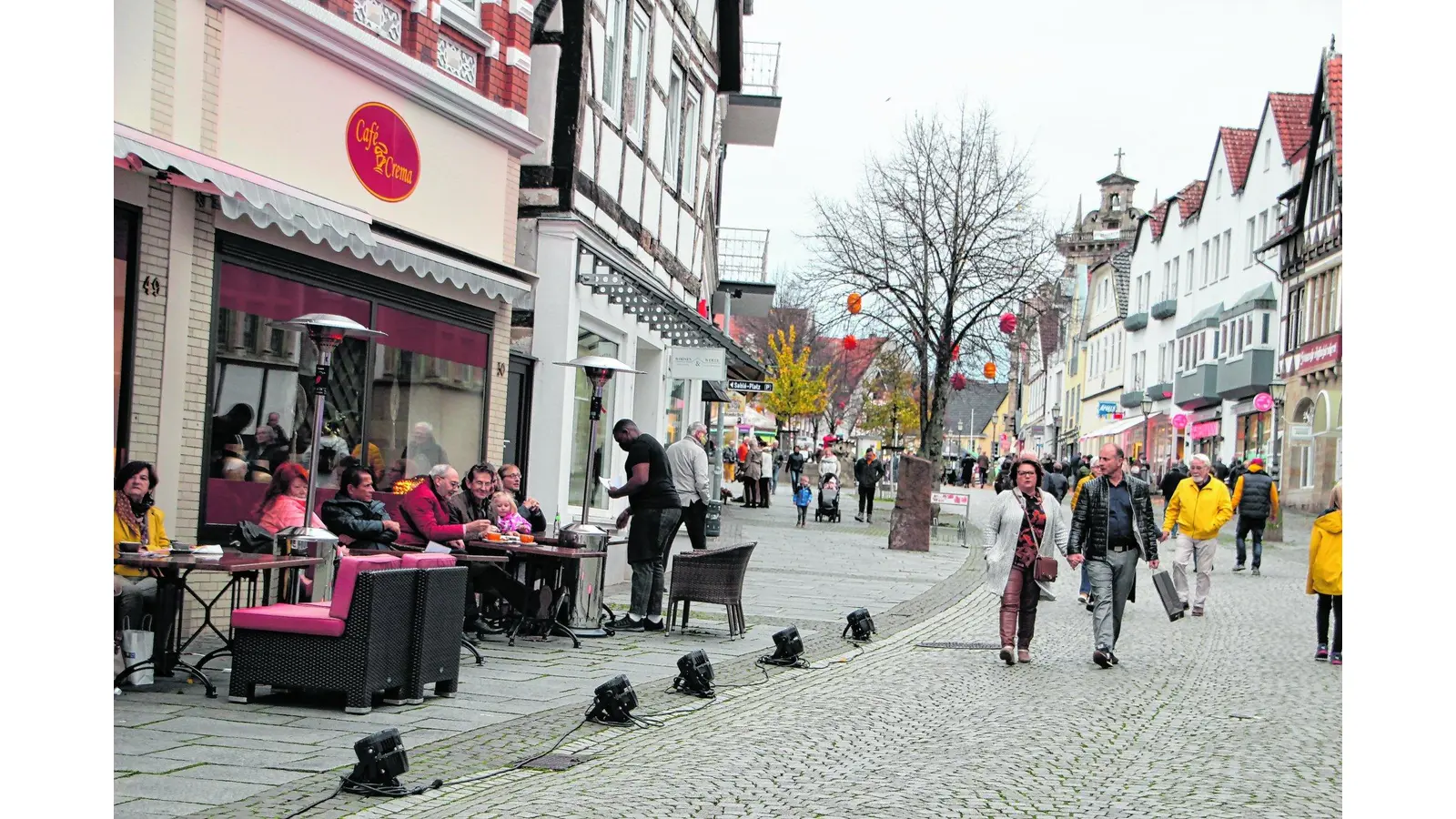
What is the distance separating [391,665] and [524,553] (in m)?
3.41

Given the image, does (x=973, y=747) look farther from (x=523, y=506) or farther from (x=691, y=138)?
(x=691, y=138)

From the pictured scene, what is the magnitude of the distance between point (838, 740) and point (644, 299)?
1162 centimetres

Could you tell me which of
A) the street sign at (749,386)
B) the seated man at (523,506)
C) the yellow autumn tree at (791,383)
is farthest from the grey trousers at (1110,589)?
the yellow autumn tree at (791,383)

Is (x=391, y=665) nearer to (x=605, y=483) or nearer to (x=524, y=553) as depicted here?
(x=524, y=553)

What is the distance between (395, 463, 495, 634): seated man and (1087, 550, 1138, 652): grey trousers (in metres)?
4.72

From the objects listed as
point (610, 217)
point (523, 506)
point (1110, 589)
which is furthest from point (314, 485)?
point (610, 217)

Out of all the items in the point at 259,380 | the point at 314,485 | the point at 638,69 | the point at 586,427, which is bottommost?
the point at 314,485

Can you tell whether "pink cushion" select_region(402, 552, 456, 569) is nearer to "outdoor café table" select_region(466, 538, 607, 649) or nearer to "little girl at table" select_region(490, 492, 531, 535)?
"outdoor café table" select_region(466, 538, 607, 649)

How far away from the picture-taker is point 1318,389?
4656 cm

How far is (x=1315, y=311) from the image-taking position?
155ft

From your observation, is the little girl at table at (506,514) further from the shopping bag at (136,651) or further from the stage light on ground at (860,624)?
the shopping bag at (136,651)

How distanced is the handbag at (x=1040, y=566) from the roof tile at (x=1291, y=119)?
134 ft

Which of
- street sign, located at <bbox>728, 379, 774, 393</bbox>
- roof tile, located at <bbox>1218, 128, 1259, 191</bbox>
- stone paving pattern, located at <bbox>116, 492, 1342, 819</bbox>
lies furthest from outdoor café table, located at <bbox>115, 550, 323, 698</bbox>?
roof tile, located at <bbox>1218, 128, 1259, 191</bbox>
